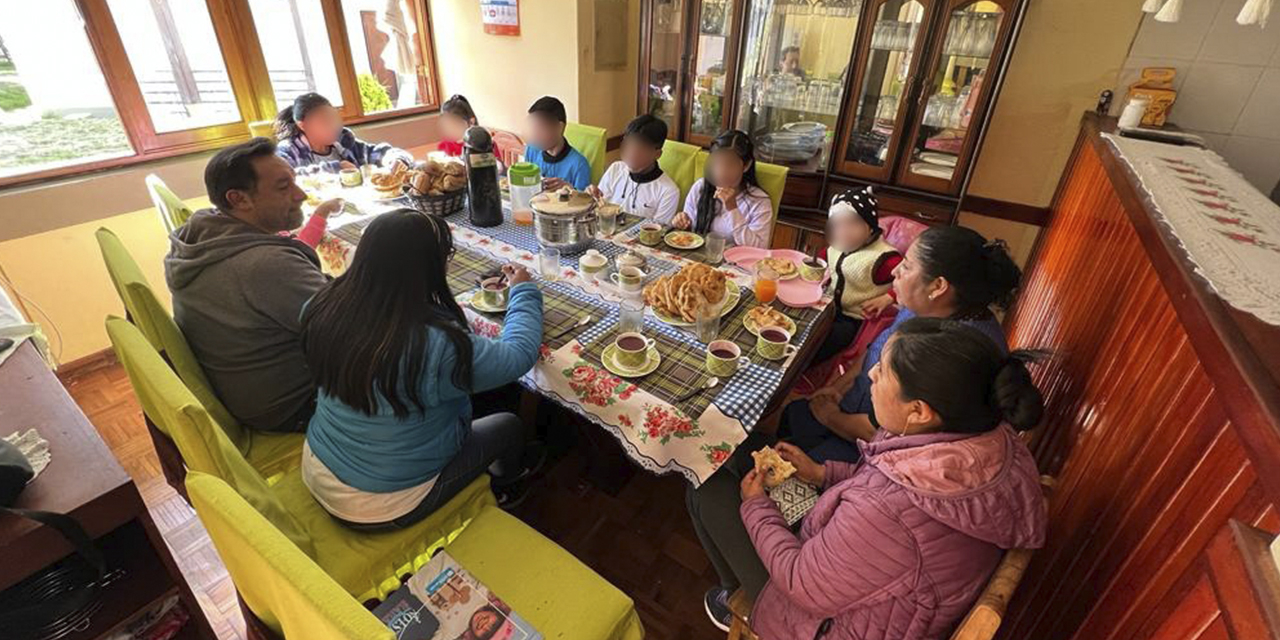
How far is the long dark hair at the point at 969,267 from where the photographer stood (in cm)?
140

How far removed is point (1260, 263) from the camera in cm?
102

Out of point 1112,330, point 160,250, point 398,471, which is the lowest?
→ point 160,250

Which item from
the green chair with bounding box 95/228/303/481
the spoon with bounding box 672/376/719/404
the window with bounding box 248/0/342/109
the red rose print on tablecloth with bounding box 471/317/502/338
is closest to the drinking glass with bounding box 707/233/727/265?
the spoon with bounding box 672/376/719/404

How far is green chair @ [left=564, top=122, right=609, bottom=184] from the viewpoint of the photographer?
9.64 feet

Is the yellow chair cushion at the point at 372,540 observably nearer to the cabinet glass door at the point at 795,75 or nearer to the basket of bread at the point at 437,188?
the basket of bread at the point at 437,188

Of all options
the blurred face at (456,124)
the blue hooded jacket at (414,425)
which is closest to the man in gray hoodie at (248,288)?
the blue hooded jacket at (414,425)

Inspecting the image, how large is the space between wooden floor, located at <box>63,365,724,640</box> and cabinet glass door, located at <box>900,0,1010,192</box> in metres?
2.19

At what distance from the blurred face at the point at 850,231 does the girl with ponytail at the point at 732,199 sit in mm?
351

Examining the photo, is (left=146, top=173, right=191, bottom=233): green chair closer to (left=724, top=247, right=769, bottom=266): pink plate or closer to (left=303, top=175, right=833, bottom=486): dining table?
(left=303, top=175, right=833, bottom=486): dining table

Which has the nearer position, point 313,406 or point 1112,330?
point 1112,330

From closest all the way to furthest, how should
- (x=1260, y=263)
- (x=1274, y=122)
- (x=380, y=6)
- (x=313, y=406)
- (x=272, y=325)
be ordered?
(x=1260, y=263) → (x=272, y=325) → (x=313, y=406) → (x=1274, y=122) → (x=380, y=6)

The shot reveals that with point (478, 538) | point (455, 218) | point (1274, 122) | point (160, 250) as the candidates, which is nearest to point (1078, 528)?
point (478, 538)

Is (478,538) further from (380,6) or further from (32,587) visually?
(380,6)

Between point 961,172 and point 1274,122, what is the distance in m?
1.23
